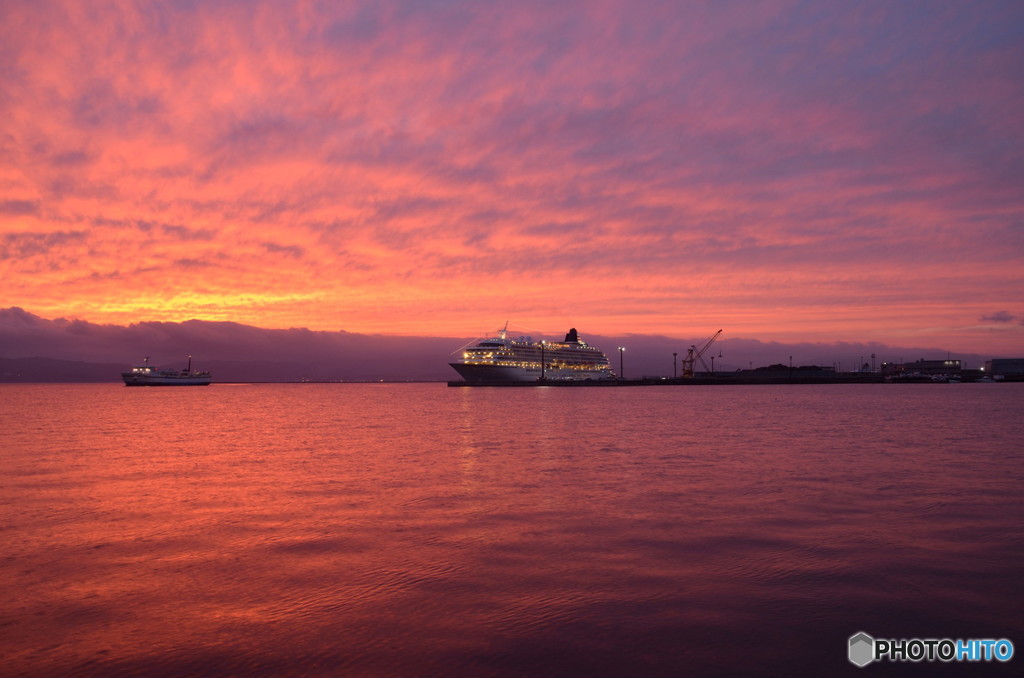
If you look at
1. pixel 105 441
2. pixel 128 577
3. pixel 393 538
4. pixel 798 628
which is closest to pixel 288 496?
pixel 393 538

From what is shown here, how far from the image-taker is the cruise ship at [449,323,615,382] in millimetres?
169750

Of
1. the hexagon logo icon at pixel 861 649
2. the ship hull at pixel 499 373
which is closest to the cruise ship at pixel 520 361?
the ship hull at pixel 499 373

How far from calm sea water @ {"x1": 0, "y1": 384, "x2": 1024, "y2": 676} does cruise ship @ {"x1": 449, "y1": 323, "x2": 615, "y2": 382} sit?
144678 millimetres

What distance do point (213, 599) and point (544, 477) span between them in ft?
43.9

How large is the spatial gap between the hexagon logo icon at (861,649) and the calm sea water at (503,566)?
12cm

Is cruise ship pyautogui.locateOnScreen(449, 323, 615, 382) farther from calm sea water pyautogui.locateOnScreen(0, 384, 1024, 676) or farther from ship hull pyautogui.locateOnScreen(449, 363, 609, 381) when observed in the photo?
calm sea water pyautogui.locateOnScreen(0, 384, 1024, 676)

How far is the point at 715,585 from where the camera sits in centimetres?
962

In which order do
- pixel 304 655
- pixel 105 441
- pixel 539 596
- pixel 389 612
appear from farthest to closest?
pixel 105 441 → pixel 539 596 → pixel 389 612 → pixel 304 655

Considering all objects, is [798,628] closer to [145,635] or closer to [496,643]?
[496,643]

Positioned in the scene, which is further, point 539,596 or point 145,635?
point 539,596

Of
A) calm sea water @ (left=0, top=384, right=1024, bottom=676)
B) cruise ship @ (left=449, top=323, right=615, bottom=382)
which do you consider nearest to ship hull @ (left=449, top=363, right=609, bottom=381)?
cruise ship @ (left=449, top=323, right=615, bottom=382)

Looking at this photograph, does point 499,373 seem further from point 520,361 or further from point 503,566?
point 503,566

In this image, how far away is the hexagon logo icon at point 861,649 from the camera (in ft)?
23.3

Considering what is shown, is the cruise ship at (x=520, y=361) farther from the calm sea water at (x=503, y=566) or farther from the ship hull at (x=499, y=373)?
the calm sea water at (x=503, y=566)
